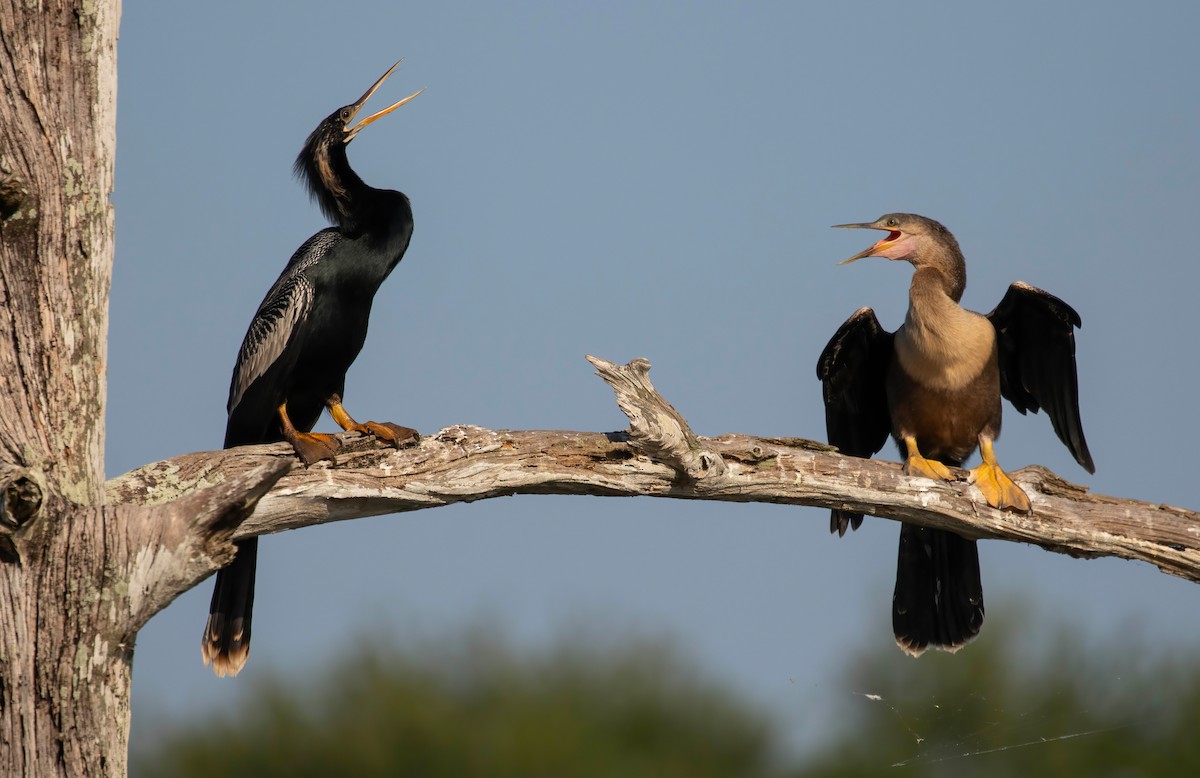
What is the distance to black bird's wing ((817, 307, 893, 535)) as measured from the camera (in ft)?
17.6

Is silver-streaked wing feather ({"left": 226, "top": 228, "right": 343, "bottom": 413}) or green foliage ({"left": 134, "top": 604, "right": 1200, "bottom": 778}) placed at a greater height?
silver-streaked wing feather ({"left": 226, "top": 228, "right": 343, "bottom": 413})

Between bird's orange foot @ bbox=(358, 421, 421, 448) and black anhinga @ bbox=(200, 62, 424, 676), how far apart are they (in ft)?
0.93

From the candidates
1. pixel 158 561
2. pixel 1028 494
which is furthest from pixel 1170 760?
pixel 158 561

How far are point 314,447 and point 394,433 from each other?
0.88 ft

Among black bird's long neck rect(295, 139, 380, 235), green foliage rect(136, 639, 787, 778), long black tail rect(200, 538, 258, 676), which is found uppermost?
black bird's long neck rect(295, 139, 380, 235)

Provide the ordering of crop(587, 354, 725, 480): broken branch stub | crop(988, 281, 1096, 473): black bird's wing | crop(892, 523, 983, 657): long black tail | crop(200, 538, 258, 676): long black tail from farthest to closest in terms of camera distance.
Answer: crop(892, 523, 983, 657): long black tail < crop(988, 281, 1096, 473): black bird's wing < crop(200, 538, 258, 676): long black tail < crop(587, 354, 725, 480): broken branch stub

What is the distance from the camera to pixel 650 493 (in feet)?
13.8

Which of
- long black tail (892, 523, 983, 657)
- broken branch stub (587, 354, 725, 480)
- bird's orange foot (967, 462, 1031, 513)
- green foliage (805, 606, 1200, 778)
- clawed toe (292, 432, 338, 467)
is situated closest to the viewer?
A: broken branch stub (587, 354, 725, 480)

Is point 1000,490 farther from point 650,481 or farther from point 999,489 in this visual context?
point 650,481

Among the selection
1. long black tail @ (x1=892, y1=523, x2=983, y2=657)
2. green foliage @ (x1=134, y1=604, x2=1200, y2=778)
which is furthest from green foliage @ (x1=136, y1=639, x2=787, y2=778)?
long black tail @ (x1=892, y1=523, x2=983, y2=657)

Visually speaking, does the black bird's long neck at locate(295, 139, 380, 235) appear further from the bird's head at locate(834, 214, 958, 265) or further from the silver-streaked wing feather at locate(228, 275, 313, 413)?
the bird's head at locate(834, 214, 958, 265)

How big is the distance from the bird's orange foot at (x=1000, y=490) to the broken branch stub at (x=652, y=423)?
43.6 inches

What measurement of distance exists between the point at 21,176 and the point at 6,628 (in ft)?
3.78

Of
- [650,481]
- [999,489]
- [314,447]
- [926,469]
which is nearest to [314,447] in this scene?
[314,447]
